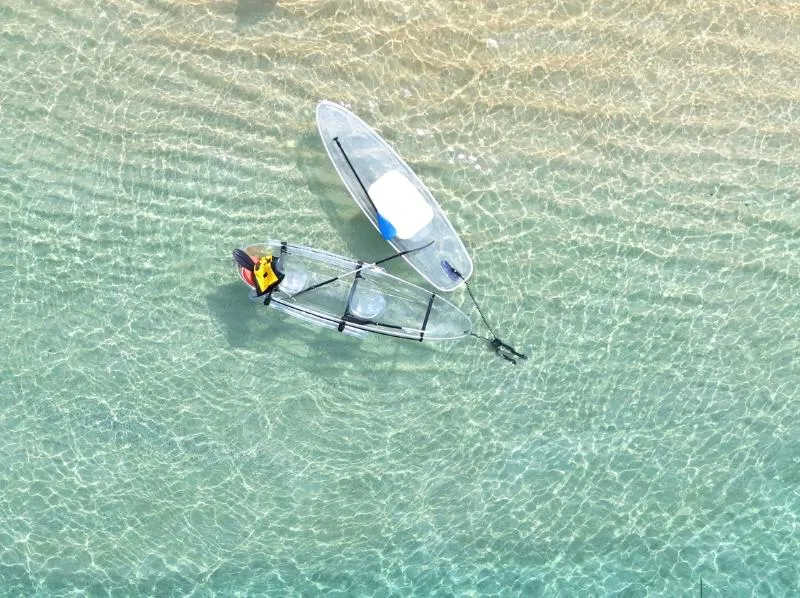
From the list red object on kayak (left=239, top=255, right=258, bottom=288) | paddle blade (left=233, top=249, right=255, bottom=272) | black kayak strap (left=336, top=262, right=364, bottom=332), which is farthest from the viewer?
black kayak strap (left=336, top=262, right=364, bottom=332)

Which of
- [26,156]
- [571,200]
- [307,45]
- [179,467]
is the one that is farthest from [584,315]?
[26,156]

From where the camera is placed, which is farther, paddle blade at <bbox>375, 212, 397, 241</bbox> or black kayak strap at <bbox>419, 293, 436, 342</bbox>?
black kayak strap at <bbox>419, 293, 436, 342</bbox>

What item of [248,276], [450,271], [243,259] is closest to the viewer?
[243,259]

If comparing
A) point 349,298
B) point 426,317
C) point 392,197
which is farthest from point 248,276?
point 426,317

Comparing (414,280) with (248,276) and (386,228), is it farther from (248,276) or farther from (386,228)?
(248,276)

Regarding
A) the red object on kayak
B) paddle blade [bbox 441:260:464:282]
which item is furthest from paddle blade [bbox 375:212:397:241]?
the red object on kayak

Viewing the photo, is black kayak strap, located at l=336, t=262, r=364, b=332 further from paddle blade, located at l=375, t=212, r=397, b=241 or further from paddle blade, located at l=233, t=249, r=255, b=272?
paddle blade, located at l=233, t=249, r=255, b=272
